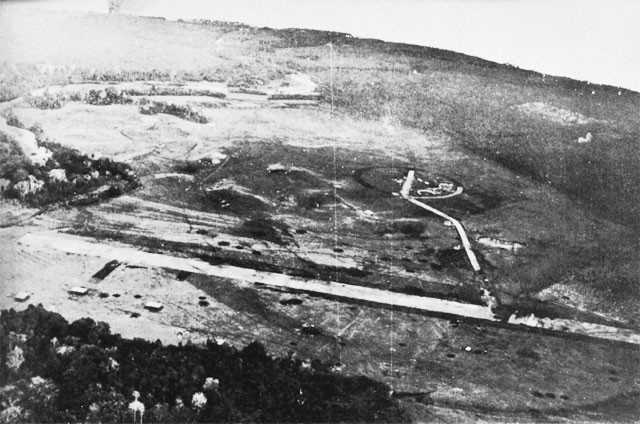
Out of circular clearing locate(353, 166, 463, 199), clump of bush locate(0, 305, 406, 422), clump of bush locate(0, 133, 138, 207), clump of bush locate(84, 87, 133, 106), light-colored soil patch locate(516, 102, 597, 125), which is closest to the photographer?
clump of bush locate(0, 305, 406, 422)

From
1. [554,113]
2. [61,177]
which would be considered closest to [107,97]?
[61,177]

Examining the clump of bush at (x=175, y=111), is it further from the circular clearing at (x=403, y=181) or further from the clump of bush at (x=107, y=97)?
the circular clearing at (x=403, y=181)

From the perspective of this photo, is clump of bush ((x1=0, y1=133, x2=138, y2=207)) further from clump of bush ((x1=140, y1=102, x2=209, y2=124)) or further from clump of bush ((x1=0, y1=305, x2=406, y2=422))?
clump of bush ((x1=0, y1=305, x2=406, y2=422))

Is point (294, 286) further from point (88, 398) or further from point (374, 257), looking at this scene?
point (88, 398)

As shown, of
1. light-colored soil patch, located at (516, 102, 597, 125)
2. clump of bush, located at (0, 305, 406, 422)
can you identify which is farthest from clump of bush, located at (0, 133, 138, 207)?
light-colored soil patch, located at (516, 102, 597, 125)

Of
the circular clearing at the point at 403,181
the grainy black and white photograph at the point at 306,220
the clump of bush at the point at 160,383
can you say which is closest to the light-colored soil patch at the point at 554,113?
the grainy black and white photograph at the point at 306,220

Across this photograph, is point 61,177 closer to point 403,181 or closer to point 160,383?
point 160,383
